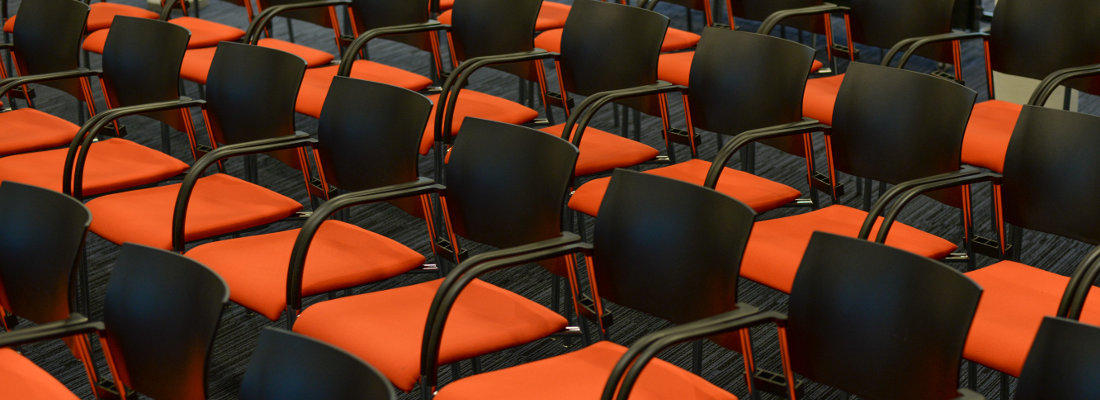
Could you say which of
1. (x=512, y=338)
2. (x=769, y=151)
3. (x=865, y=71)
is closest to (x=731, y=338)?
(x=512, y=338)

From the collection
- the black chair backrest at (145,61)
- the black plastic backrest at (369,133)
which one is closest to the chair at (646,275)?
the black plastic backrest at (369,133)

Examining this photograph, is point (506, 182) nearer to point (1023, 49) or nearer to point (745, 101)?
point (745, 101)

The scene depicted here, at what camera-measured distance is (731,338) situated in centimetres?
222

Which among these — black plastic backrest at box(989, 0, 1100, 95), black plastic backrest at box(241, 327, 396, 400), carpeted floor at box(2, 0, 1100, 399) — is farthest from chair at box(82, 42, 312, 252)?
black plastic backrest at box(989, 0, 1100, 95)

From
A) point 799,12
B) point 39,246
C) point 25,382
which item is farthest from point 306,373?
point 799,12

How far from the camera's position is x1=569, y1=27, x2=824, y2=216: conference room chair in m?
3.05

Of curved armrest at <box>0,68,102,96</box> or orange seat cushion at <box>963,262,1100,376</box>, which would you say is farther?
curved armrest at <box>0,68,102,96</box>

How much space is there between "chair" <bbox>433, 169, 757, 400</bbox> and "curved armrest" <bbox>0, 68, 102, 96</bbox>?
182 cm

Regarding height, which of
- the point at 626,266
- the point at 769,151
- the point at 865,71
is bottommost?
the point at 769,151

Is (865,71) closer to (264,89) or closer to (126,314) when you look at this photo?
(264,89)

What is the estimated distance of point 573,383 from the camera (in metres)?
2.20

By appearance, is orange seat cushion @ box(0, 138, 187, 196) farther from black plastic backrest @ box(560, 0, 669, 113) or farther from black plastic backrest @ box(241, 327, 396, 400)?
black plastic backrest @ box(241, 327, 396, 400)

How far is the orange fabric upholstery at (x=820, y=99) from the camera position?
359 cm

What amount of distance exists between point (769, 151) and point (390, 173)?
80.1 inches
